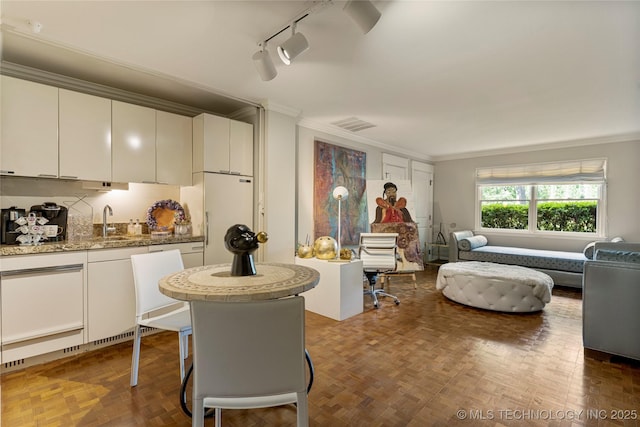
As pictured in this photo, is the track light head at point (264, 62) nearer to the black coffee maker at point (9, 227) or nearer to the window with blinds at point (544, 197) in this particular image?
the black coffee maker at point (9, 227)

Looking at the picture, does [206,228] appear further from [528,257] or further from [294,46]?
[528,257]

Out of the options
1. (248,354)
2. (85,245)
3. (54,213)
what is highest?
(54,213)

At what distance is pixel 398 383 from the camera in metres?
2.08

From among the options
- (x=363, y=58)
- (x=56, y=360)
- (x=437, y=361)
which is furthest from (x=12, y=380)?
(x=363, y=58)

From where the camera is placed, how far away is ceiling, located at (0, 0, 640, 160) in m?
1.92

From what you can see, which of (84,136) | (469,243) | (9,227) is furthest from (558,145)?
(9,227)

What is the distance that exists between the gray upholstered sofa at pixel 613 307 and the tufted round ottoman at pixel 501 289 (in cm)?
94

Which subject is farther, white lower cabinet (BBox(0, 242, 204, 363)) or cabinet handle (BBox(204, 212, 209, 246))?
cabinet handle (BBox(204, 212, 209, 246))

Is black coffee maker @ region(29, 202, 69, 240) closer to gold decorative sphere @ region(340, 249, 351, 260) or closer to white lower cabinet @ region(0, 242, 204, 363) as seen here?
white lower cabinet @ region(0, 242, 204, 363)

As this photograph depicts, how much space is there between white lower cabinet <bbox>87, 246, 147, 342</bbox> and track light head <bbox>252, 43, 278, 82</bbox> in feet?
6.38

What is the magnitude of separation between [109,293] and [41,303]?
0.43 metres

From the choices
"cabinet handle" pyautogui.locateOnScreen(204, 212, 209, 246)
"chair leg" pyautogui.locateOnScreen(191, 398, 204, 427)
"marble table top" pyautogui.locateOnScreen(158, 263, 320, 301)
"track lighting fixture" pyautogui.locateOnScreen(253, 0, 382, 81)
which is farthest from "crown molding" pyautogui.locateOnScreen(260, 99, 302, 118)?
"chair leg" pyautogui.locateOnScreen(191, 398, 204, 427)

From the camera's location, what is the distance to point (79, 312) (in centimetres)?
245

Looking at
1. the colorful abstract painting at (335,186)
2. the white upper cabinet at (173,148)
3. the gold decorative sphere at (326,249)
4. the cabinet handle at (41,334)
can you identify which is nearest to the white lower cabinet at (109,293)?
the cabinet handle at (41,334)
